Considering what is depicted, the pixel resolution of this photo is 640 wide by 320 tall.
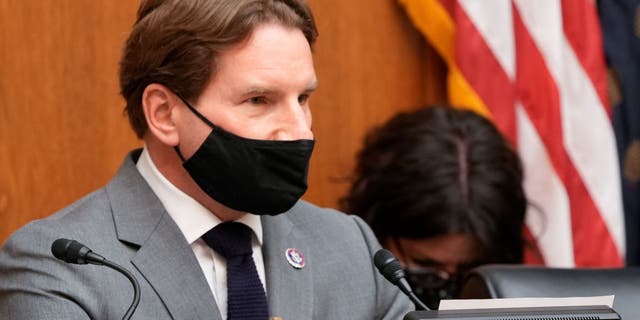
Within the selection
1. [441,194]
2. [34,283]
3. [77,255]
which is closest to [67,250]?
[77,255]

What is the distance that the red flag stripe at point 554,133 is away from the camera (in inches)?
136

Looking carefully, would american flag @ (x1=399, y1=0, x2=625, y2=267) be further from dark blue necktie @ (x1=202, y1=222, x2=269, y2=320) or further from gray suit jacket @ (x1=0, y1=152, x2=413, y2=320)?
dark blue necktie @ (x1=202, y1=222, x2=269, y2=320)

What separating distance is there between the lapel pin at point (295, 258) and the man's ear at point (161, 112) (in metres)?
0.29

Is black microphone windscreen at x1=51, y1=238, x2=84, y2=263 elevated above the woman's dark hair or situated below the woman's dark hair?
above

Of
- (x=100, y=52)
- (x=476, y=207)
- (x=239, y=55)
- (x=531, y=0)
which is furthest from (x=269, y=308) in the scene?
(x=531, y=0)

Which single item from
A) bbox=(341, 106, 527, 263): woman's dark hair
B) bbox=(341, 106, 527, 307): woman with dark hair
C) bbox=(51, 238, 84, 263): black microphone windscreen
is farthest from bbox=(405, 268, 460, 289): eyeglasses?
bbox=(51, 238, 84, 263): black microphone windscreen

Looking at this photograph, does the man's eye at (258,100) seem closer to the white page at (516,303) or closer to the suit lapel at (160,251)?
the suit lapel at (160,251)

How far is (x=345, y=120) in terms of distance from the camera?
334 centimetres

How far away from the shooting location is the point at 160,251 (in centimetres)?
200

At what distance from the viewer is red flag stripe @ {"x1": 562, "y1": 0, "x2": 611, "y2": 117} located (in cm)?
351

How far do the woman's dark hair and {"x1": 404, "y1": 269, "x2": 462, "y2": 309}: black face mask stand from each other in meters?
0.16

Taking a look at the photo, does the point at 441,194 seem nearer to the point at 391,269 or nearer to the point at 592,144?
the point at 592,144

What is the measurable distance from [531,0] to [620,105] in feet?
1.46

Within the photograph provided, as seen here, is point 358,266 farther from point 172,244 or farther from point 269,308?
point 172,244
